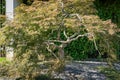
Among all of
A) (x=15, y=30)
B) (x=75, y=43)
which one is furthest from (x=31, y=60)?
(x=75, y=43)

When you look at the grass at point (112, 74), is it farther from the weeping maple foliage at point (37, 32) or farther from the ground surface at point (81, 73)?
the weeping maple foliage at point (37, 32)

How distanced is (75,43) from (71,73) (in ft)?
11.1

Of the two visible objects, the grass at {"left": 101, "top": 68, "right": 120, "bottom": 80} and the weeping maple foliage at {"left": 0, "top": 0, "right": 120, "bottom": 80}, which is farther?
the grass at {"left": 101, "top": 68, "right": 120, "bottom": 80}

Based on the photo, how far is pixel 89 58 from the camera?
13.0 m

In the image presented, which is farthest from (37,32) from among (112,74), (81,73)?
(112,74)

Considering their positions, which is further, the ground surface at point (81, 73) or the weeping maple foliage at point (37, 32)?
the ground surface at point (81, 73)

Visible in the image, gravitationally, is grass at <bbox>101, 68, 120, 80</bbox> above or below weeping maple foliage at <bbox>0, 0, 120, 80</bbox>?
below

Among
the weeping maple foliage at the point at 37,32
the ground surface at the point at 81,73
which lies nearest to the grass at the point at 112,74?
the ground surface at the point at 81,73

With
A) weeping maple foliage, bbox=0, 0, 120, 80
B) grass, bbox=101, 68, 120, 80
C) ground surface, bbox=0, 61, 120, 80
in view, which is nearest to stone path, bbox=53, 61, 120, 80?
ground surface, bbox=0, 61, 120, 80

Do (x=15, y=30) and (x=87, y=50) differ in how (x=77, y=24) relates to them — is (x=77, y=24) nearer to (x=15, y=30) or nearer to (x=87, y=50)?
(x=15, y=30)

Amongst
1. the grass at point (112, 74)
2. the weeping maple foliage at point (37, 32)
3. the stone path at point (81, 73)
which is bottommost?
the stone path at point (81, 73)

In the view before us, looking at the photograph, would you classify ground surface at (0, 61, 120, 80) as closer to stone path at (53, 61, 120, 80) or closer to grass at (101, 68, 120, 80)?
stone path at (53, 61, 120, 80)

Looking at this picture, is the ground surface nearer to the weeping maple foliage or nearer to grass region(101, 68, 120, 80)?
grass region(101, 68, 120, 80)

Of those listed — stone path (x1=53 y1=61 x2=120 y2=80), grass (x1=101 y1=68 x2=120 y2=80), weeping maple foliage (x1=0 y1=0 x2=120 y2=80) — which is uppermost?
weeping maple foliage (x1=0 y1=0 x2=120 y2=80)
